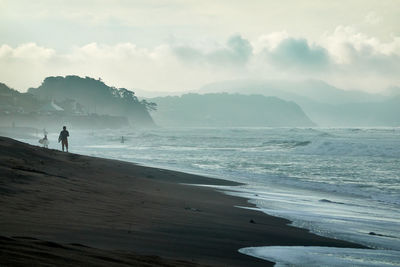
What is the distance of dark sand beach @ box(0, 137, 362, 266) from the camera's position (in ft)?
13.9

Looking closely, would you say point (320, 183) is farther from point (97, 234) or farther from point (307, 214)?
point (97, 234)

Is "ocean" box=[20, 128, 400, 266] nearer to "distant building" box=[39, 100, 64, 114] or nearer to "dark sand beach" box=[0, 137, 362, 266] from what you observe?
"dark sand beach" box=[0, 137, 362, 266]

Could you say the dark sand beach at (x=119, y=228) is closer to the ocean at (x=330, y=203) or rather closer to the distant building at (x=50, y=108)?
the ocean at (x=330, y=203)

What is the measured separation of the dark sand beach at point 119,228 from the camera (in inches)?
167

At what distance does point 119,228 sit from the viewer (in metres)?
5.96

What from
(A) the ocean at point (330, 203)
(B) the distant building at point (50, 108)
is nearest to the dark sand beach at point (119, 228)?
(A) the ocean at point (330, 203)

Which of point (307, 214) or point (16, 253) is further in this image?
point (307, 214)

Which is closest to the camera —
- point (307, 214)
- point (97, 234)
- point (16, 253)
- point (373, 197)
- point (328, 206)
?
point (16, 253)

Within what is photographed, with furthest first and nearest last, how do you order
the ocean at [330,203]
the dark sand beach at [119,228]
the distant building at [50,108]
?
the distant building at [50,108] → the ocean at [330,203] → the dark sand beach at [119,228]

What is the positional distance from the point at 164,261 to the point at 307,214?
18.6 ft

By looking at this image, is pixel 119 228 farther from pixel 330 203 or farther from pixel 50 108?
pixel 50 108

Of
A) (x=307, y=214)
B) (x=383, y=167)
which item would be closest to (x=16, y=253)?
(x=307, y=214)

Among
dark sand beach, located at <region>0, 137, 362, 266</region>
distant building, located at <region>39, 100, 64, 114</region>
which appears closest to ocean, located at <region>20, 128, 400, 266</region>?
dark sand beach, located at <region>0, 137, 362, 266</region>

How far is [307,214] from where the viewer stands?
9.60 m
